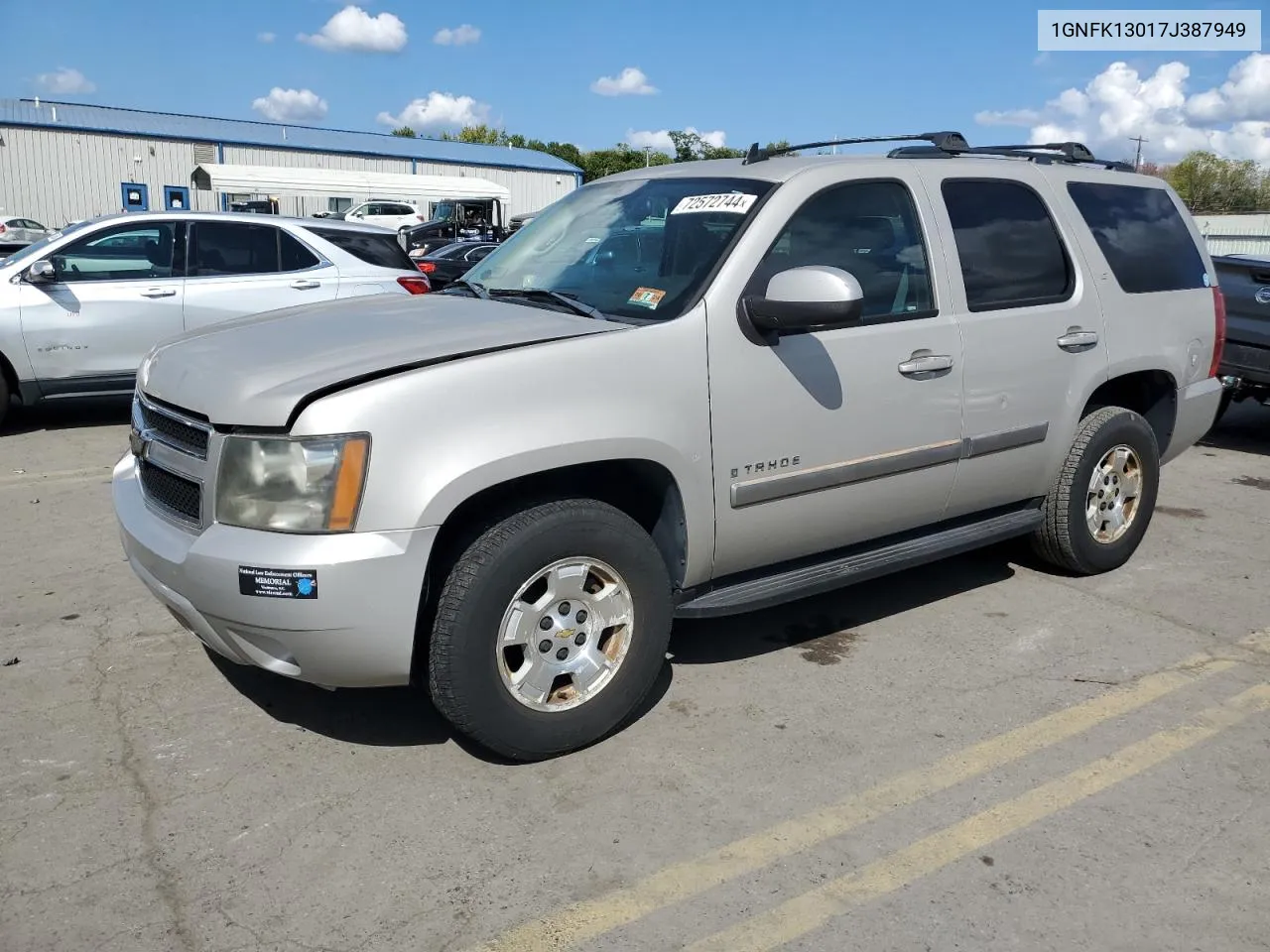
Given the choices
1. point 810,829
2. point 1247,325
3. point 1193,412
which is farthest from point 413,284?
point 810,829

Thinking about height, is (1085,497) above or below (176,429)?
below

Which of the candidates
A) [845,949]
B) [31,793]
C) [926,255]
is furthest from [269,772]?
[926,255]

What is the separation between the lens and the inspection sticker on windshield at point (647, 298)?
3.61 metres

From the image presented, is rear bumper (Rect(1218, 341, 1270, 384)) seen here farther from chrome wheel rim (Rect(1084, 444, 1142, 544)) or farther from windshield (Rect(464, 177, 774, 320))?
windshield (Rect(464, 177, 774, 320))

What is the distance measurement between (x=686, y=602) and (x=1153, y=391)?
120 inches

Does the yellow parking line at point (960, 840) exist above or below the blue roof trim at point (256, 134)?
below

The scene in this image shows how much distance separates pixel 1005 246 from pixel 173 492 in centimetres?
335

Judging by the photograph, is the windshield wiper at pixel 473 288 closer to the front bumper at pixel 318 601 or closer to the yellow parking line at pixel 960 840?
the front bumper at pixel 318 601

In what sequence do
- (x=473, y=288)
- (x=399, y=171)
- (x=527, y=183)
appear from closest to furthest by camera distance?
(x=473, y=288)
(x=399, y=171)
(x=527, y=183)

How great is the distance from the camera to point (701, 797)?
3209 millimetres

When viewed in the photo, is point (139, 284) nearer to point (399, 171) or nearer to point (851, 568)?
point (851, 568)

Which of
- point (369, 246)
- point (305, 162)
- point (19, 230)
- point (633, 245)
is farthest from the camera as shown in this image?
point (305, 162)

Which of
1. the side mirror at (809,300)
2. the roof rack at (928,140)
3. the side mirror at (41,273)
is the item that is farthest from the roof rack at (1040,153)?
the side mirror at (41,273)

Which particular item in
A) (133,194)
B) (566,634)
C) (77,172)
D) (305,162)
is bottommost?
(566,634)
